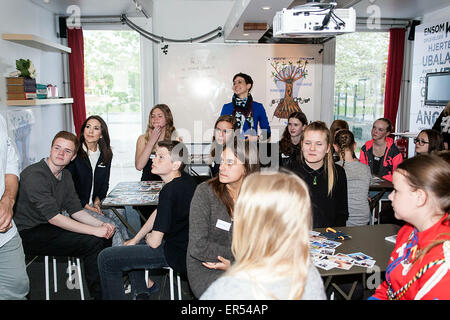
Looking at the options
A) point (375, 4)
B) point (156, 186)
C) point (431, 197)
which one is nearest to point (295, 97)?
point (375, 4)

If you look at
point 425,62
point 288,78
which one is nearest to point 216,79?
point 288,78

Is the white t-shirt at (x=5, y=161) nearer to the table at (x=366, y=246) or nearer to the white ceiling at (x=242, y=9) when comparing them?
the table at (x=366, y=246)

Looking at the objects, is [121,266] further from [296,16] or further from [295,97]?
[295,97]

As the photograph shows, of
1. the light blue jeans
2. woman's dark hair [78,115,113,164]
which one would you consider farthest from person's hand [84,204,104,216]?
the light blue jeans

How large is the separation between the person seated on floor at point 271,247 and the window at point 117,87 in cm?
558

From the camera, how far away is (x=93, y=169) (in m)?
3.50

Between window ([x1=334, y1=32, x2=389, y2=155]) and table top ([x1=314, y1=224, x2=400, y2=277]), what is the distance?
4.77 meters

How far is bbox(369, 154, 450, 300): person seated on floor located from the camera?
1416mm

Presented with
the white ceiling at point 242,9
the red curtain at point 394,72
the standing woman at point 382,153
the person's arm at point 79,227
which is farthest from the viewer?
the red curtain at point 394,72

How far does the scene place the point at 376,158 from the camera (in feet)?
14.1

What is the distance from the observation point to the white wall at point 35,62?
4289 millimetres

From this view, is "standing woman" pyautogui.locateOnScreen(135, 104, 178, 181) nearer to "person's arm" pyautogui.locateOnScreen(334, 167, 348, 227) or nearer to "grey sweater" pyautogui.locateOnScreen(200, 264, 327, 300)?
"person's arm" pyautogui.locateOnScreen(334, 167, 348, 227)

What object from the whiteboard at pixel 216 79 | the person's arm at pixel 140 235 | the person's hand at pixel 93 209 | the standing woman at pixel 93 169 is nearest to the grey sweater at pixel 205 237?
the person's arm at pixel 140 235

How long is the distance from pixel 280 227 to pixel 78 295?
2549 mm
